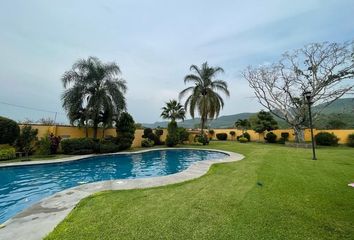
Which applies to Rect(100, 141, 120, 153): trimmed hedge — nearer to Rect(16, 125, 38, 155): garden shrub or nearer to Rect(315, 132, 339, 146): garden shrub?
Rect(16, 125, 38, 155): garden shrub

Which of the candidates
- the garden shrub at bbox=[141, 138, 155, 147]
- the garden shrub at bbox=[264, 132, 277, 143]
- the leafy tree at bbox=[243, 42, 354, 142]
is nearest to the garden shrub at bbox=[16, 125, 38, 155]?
the garden shrub at bbox=[141, 138, 155, 147]

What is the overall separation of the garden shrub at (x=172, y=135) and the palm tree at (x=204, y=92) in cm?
272

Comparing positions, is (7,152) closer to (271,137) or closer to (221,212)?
(221,212)

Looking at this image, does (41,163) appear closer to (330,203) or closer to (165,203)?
(165,203)

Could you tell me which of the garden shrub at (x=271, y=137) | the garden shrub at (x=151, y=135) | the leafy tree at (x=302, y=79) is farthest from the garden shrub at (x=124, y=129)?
the garden shrub at (x=271, y=137)

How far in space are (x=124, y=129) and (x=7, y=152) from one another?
293 inches

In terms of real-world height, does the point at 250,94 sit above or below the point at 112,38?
below

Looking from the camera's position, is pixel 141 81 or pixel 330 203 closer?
pixel 330 203

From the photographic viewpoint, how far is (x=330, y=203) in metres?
3.93

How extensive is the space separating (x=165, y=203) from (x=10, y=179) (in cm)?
782

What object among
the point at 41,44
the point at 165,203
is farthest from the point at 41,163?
the point at 165,203

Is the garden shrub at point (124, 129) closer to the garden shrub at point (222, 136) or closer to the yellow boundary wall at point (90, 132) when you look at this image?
the yellow boundary wall at point (90, 132)

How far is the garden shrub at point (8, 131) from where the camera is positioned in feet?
35.8

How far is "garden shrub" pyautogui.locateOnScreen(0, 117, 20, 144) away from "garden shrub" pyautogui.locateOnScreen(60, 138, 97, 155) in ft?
8.84
